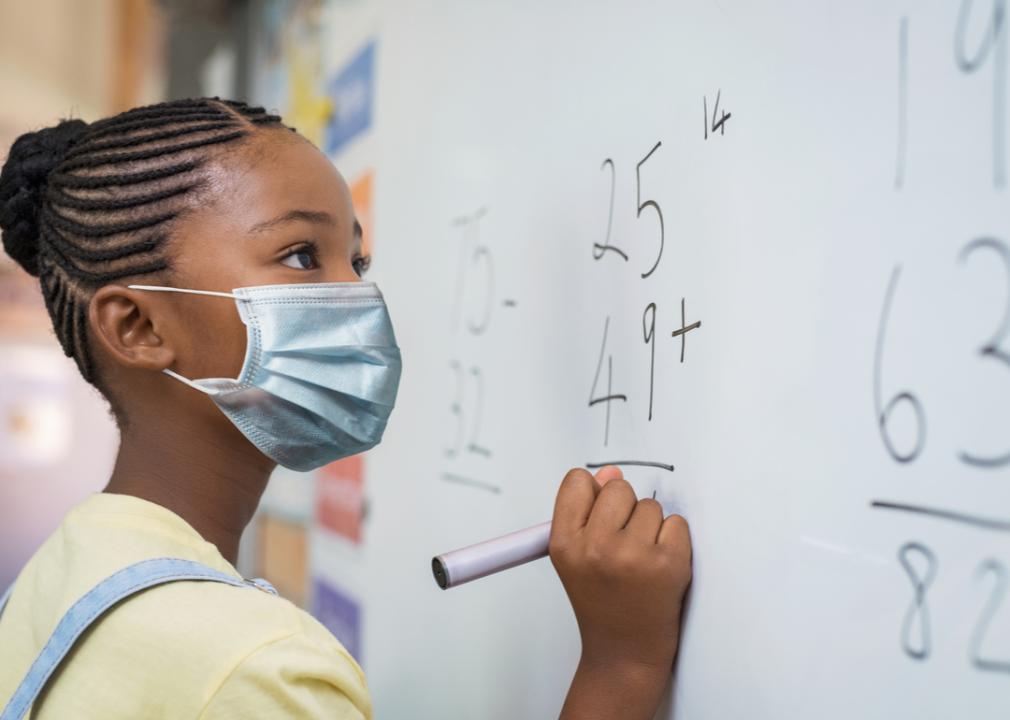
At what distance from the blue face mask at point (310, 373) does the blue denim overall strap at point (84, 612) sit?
0.14 metres

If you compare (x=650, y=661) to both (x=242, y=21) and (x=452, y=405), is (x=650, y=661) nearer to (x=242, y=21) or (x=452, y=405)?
(x=452, y=405)

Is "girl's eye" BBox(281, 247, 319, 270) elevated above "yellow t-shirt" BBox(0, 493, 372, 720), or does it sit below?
above

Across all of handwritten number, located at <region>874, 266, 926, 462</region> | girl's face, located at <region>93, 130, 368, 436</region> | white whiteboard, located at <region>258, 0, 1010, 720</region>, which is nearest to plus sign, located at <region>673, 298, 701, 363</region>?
white whiteboard, located at <region>258, 0, 1010, 720</region>

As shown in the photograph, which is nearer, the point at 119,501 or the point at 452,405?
the point at 119,501

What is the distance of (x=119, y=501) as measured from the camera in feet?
1.89

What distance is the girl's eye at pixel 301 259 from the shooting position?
62cm

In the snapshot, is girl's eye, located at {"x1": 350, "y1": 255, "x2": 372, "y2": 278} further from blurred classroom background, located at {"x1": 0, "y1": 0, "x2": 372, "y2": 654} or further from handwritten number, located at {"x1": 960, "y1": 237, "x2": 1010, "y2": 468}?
blurred classroom background, located at {"x1": 0, "y1": 0, "x2": 372, "y2": 654}

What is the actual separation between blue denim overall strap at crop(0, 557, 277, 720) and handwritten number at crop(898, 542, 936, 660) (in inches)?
14.6

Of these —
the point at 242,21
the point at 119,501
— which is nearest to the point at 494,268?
the point at 119,501

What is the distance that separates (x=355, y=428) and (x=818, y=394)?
0.35 metres

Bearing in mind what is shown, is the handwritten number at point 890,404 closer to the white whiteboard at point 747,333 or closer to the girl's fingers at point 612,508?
the white whiteboard at point 747,333

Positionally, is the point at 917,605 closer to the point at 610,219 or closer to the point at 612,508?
the point at 612,508

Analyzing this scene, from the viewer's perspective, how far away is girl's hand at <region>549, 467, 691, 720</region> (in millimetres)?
502

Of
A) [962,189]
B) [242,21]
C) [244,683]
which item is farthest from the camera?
[242,21]
